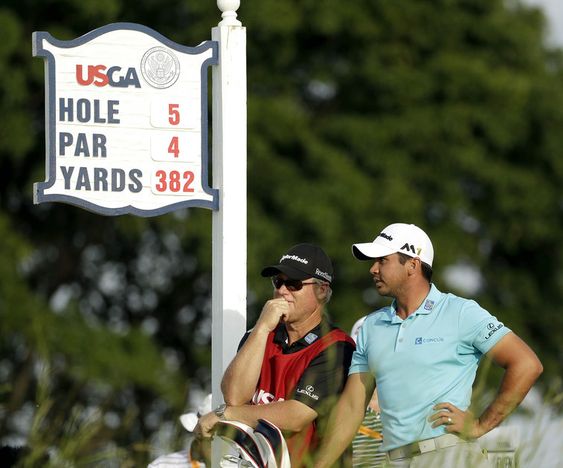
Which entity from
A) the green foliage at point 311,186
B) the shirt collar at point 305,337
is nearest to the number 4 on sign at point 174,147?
the shirt collar at point 305,337

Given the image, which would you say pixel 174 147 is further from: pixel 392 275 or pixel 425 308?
pixel 425 308

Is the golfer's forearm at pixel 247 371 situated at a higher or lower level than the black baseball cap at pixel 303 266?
lower

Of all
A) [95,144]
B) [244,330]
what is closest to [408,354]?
[244,330]

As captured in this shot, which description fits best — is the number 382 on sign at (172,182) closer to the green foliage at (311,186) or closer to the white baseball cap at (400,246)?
the white baseball cap at (400,246)

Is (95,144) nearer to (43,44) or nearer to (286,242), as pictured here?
(43,44)

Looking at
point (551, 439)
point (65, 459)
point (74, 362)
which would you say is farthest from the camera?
point (74, 362)

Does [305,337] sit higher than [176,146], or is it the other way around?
[176,146]

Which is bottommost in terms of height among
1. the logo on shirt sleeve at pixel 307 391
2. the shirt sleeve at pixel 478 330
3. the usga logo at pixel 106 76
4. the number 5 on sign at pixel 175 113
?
the logo on shirt sleeve at pixel 307 391

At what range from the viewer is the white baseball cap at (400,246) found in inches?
243

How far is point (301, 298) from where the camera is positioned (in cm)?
635

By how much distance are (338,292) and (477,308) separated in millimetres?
11240

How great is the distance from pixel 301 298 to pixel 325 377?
0.35 m

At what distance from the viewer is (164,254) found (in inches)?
748

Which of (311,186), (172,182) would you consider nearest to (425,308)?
(172,182)
